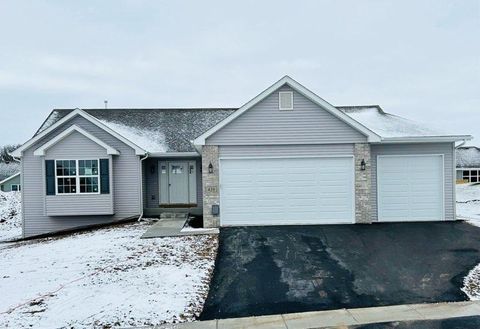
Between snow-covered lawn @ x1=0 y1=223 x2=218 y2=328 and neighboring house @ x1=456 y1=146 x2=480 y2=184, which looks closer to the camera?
snow-covered lawn @ x1=0 y1=223 x2=218 y2=328

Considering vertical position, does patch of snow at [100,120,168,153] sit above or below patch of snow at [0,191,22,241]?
above

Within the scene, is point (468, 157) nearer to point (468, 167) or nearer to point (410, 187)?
point (468, 167)

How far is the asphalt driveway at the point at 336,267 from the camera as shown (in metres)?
6.02

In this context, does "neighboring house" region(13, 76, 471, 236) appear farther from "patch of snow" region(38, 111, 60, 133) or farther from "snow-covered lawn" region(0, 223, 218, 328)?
"patch of snow" region(38, 111, 60, 133)

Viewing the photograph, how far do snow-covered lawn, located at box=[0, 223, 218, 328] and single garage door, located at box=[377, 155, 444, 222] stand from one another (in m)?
6.77

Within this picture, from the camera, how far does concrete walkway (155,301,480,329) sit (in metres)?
5.07

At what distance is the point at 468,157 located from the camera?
131ft

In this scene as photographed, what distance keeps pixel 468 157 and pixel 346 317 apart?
42947 millimetres

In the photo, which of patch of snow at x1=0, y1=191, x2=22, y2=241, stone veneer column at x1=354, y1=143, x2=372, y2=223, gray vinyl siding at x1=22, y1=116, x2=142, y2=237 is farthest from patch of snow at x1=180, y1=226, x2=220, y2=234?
patch of snow at x1=0, y1=191, x2=22, y2=241

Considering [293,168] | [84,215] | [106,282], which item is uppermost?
[293,168]

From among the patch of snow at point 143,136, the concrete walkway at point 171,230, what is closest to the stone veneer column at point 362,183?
the concrete walkway at point 171,230

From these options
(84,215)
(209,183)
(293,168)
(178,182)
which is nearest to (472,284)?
(293,168)

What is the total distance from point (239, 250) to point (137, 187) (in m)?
6.93

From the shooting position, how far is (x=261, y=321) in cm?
523
